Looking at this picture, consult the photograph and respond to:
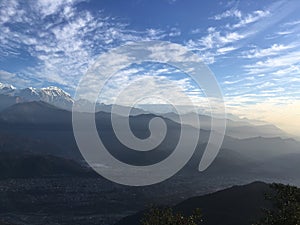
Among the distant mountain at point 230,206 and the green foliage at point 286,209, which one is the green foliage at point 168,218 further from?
the distant mountain at point 230,206

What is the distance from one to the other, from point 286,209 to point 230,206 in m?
126

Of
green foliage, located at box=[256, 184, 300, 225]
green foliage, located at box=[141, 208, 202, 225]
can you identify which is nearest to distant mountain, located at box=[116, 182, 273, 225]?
green foliage, located at box=[256, 184, 300, 225]

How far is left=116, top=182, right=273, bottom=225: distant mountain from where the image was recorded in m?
134

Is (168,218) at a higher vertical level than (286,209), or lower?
lower

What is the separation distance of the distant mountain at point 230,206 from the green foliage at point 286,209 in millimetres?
100703

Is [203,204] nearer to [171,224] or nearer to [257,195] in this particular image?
[257,195]

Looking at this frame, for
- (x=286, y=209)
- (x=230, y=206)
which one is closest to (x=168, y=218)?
(x=286, y=209)

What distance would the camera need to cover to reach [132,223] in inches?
6024

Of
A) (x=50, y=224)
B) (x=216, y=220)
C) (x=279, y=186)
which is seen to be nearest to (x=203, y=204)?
(x=216, y=220)

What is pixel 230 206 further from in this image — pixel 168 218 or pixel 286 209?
pixel 168 218

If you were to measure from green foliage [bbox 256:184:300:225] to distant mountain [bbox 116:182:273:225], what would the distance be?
100703 mm

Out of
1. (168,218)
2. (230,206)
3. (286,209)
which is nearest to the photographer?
(286,209)

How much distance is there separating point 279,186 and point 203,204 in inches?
5078

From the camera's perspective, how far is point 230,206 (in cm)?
14938
